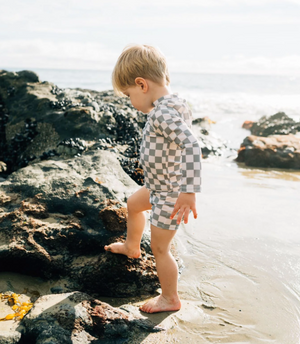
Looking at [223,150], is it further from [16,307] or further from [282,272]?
[16,307]

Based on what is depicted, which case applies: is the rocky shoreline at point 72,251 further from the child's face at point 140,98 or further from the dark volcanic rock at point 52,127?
the dark volcanic rock at point 52,127

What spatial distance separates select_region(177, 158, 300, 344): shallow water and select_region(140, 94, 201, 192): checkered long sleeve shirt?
100 centimetres

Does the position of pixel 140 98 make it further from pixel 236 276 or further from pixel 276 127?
pixel 276 127

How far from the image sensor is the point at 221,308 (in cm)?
259

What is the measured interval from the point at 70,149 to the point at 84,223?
7.29 feet

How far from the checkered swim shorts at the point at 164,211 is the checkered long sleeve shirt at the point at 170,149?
2.0 inches

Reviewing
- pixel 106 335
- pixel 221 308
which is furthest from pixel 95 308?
pixel 221 308

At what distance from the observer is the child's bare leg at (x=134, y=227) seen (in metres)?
2.69

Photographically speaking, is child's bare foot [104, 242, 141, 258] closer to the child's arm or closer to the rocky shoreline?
the rocky shoreline

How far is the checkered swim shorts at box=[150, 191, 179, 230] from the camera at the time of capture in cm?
242

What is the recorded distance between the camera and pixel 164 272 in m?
2.51

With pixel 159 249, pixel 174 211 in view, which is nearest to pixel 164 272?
pixel 159 249

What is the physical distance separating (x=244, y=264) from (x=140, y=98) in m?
1.85

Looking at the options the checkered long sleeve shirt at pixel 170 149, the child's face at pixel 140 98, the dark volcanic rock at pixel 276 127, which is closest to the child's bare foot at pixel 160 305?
the checkered long sleeve shirt at pixel 170 149
